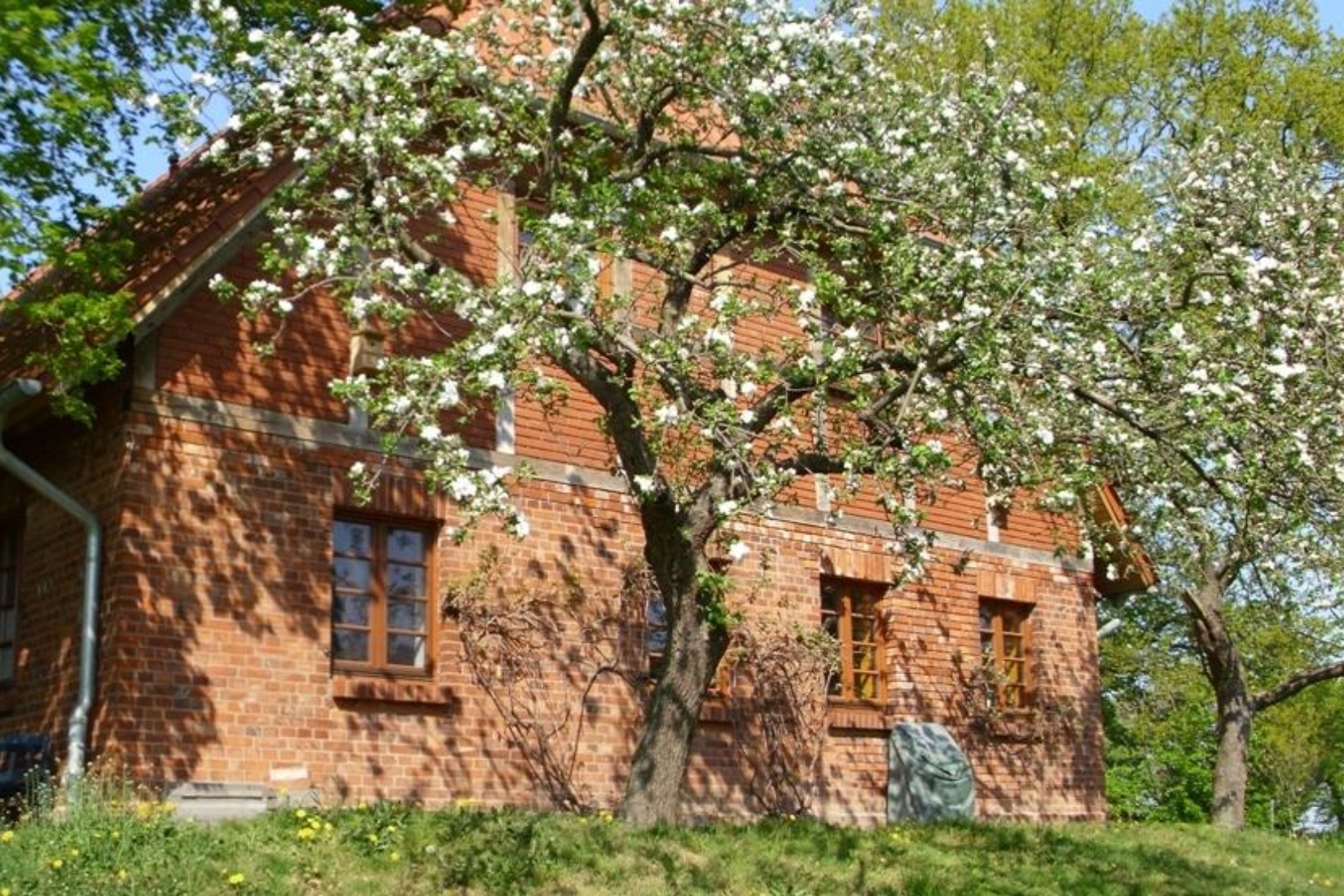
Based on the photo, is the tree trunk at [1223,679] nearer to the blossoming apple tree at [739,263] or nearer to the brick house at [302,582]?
the brick house at [302,582]

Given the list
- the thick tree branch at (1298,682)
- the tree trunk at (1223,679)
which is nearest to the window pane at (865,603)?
the tree trunk at (1223,679)

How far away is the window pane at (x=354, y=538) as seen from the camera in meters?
13.9

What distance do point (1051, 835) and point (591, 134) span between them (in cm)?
709

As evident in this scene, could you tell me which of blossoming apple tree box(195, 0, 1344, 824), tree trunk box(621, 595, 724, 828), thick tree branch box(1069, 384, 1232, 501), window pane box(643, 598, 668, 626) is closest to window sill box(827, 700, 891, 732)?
window pane box(643, 598, 668, 626)

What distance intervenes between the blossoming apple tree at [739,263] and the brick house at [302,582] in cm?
86

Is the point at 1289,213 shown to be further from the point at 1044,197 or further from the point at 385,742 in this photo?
the point at 385,742

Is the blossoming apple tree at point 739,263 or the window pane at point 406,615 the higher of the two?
the blossoming apple tree at point 739,263

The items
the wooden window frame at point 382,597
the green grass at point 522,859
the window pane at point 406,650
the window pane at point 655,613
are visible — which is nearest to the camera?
the green grass at point 522,859

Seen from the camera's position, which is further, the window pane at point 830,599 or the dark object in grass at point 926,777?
the window pane at point 830,599

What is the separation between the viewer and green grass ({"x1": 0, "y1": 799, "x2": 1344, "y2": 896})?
32.3 ft

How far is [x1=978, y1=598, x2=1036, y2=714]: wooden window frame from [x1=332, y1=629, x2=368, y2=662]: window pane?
7.83 metres

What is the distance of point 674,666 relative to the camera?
41.8 feet

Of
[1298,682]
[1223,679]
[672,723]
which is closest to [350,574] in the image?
[672,723]

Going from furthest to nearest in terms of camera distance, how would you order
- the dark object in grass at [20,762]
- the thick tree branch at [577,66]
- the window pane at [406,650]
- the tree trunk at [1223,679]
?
the tree trunk at [1223,679] < the window pane at [406,650] < the dark object in grass at [20,762] < the thick tree branch at [577,66]
